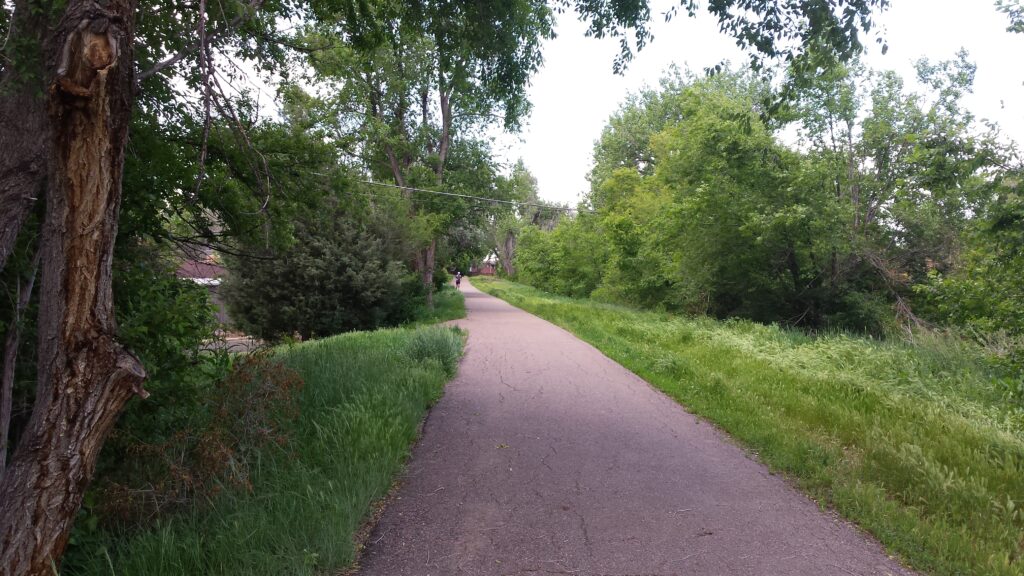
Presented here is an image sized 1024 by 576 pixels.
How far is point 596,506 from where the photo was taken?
3.75 meters

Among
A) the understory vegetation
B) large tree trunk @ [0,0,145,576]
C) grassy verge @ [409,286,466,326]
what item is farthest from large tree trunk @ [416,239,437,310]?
large tree trunk @ [0,0,145,576]

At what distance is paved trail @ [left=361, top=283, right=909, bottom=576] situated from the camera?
9.99ft

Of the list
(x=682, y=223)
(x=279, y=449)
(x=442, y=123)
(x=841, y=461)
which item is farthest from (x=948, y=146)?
(x=442, y=123)

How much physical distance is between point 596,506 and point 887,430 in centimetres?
342

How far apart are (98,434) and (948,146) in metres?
9.91

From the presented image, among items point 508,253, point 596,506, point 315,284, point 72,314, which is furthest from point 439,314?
point 508,253

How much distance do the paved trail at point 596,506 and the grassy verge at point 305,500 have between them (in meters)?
0.25

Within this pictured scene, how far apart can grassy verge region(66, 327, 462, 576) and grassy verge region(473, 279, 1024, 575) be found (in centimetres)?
340

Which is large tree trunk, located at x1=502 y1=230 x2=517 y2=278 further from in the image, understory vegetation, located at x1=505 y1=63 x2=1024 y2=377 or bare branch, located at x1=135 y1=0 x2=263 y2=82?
bare branch, located at x1=135 y1=0 x2=263 y2=82

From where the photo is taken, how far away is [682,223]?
19438 mm

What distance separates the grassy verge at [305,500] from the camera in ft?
9.18

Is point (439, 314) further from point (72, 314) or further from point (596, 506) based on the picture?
point (72, 314)

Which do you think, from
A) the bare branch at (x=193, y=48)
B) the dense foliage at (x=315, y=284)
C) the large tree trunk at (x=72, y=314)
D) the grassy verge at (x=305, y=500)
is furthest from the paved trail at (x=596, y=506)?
the dense foliage at (x=315, y=284)

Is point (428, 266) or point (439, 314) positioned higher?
point (428, 266)
